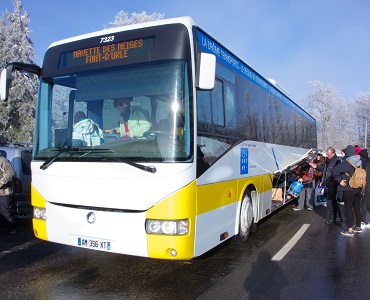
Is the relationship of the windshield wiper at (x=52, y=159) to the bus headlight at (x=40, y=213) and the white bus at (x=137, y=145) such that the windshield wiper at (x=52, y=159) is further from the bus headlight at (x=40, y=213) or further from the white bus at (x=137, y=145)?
the bus headlight at (x=40, y=213)

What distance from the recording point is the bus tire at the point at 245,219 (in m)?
6.17

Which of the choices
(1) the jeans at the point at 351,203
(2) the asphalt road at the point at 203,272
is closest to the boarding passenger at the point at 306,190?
(1) the jeans at the point at 351,203

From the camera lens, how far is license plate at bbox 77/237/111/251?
4406 mm

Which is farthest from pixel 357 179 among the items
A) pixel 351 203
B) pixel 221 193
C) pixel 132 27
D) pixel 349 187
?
pixel 132 27

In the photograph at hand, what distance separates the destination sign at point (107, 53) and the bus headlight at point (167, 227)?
2.11m

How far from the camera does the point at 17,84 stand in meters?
27.6

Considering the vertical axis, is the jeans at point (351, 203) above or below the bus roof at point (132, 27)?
below

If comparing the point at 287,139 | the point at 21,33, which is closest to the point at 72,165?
the point at 287,139

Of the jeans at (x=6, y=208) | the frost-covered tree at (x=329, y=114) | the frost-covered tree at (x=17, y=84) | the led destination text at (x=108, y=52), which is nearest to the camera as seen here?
the led destination text at (x=108, y=52)

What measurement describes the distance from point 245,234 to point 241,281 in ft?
6.01

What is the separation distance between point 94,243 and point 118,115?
168 cm

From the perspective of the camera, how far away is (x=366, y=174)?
7789 millimetres

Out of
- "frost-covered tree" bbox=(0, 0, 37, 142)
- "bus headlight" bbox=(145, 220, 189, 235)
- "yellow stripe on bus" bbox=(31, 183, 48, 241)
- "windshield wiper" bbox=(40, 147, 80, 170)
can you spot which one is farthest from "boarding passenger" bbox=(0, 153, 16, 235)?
"frost-covered tree" bbox=(0, 0, 37, 142)

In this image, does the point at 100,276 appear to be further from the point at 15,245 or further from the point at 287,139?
the point at 287,139
